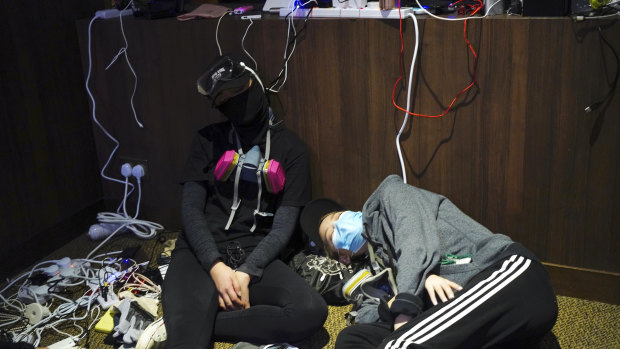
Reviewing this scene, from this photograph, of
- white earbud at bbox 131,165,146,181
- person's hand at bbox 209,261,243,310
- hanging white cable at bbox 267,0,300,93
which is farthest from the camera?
white earbud at bbox 131,165,146,181

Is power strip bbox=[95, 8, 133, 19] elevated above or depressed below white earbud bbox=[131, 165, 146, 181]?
above

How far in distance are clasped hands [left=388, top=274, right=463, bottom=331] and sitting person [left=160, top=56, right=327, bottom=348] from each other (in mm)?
331

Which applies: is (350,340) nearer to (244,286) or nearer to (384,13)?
(244,286)

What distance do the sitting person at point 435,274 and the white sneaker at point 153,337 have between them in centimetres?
64

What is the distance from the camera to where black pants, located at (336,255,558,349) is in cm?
192

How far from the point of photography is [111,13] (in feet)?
9.87

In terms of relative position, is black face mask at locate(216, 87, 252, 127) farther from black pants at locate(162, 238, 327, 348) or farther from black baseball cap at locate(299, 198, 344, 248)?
black pants at locate(162, 238, 327, 348)

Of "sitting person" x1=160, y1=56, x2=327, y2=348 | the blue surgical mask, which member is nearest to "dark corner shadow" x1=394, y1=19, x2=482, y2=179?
the blue surgical mask

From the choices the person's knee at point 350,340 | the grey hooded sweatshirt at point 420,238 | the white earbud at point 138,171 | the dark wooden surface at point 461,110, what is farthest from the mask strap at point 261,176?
the white earbud at point 138,171

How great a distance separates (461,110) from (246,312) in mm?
1090

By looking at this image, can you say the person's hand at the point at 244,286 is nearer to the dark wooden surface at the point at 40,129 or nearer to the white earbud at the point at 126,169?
the white earbud at the point at 126,169

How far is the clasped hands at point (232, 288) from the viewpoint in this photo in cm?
234

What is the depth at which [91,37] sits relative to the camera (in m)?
3.03

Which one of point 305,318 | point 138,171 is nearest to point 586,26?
point 305,318
